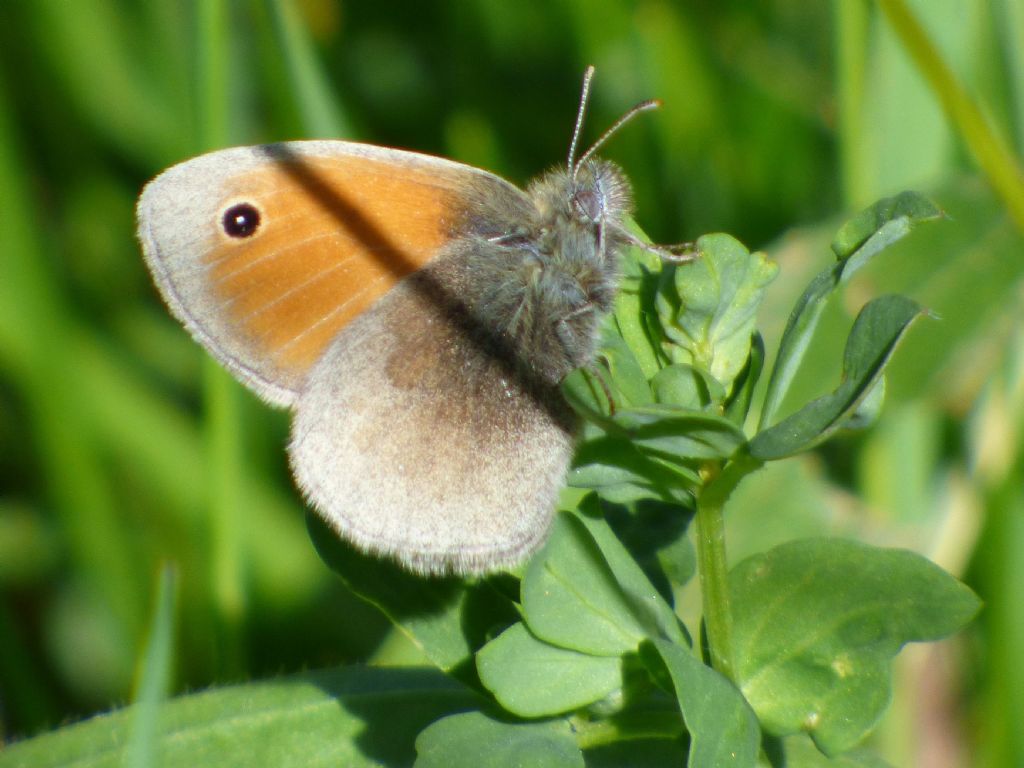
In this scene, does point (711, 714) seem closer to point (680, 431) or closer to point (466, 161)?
point (680, 431)

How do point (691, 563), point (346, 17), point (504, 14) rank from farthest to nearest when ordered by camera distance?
point (346, 17) < point (504, 14) < point (691, 563)

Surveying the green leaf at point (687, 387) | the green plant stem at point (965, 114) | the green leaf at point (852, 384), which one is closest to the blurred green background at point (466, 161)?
the green plant stem at point (965, 114)

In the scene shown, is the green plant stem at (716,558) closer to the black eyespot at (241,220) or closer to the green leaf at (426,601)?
the green leaf at (426,601)

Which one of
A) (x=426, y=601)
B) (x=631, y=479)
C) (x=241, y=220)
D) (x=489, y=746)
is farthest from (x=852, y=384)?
(x=241, y=220)

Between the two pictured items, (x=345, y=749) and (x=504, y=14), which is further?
(x=504, y=14)

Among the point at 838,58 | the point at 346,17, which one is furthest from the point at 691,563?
the point at 346,17

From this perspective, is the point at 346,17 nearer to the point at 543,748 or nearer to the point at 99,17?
the point at 99,17
